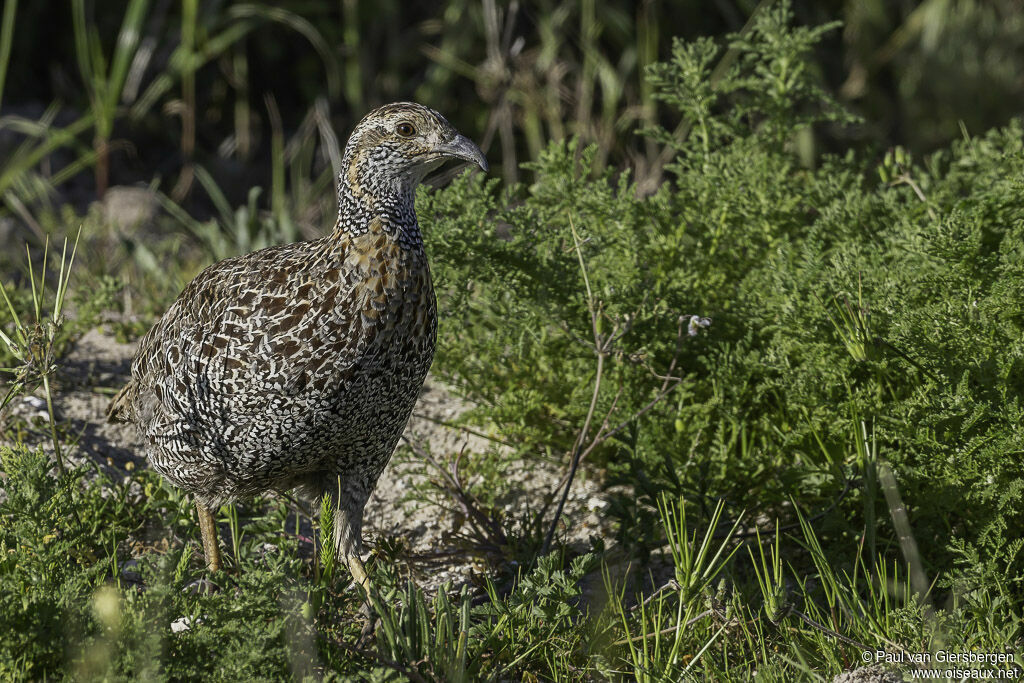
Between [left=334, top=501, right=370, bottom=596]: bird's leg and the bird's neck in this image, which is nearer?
the bird's neck

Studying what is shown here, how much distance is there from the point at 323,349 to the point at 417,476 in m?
1.46

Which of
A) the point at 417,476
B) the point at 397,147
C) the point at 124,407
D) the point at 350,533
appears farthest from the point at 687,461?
the point at 124,407

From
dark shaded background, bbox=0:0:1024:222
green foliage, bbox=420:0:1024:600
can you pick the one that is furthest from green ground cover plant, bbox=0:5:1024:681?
dark shaded background, bbox=0:0:1024:222

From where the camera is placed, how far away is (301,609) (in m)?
2.73

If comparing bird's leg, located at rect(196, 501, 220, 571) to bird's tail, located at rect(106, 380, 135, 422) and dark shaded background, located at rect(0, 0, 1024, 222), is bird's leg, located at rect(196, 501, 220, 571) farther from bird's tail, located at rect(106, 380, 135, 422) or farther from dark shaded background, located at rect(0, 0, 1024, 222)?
dark shaded background, located at rect(0, 0, 1024, 222)

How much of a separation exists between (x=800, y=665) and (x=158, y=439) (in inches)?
81.2

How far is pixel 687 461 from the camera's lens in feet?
13.4

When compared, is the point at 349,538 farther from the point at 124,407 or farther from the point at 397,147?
the point at 397,147

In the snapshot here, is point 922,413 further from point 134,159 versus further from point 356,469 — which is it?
point 134,159

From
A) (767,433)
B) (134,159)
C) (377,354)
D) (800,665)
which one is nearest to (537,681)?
(800,665)

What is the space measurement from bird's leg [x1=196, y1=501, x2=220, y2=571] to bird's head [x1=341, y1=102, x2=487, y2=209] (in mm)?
1178

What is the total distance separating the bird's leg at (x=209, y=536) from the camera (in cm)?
365

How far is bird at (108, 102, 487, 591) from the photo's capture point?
3135 millimetres

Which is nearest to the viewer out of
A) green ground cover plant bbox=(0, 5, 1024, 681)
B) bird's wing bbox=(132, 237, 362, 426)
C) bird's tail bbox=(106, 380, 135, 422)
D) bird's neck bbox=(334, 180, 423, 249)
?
green ground cover plant bbox=(0, 5, 1024, 681)
